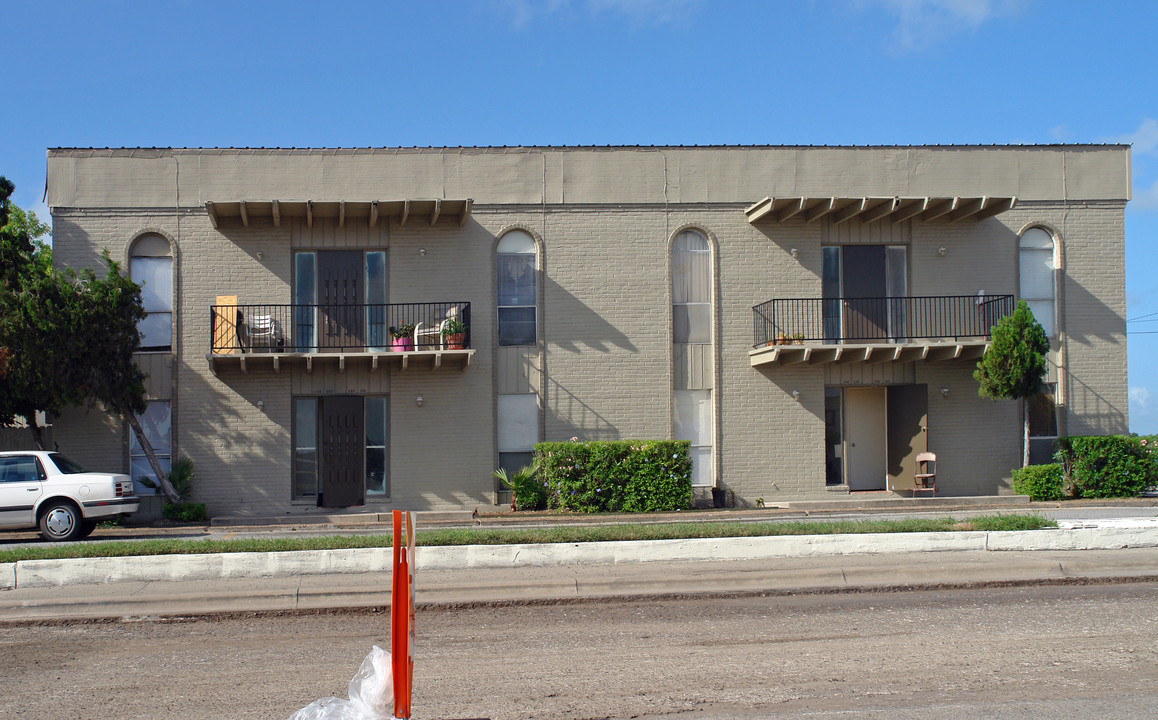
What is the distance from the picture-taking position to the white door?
22.0 m

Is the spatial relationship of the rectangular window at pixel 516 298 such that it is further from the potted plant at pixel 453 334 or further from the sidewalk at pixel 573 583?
the sidewalk at pixel 573 583

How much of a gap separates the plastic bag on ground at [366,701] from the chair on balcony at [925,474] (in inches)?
715

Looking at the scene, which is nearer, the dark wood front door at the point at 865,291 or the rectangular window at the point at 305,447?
the rectangular window at the point at 305,447

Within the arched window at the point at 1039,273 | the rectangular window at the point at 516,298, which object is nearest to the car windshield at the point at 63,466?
the rectangular window at the point at 516,298

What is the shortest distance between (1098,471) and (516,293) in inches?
533

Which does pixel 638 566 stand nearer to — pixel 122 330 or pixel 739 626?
pixel 739 626

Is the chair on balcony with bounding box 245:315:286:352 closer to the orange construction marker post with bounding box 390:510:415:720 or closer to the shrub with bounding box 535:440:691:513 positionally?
the shrub with bounding box 535:440:691:513

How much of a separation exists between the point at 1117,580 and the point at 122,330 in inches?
698

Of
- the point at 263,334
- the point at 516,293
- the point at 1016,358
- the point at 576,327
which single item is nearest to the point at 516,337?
the point at 516,293

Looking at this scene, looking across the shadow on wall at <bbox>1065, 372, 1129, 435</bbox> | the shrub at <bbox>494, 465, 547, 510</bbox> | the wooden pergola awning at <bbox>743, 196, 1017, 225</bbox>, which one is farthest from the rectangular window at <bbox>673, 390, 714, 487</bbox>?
the shadow on wall at <bbox>1065, 372, 1129, 435</bbox>

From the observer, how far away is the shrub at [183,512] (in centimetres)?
1930

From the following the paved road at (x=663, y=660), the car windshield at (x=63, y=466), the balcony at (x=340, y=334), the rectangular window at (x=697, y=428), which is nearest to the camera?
the paved road at (x=663, y=660)

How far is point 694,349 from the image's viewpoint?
21375mm

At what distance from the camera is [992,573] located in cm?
1008
